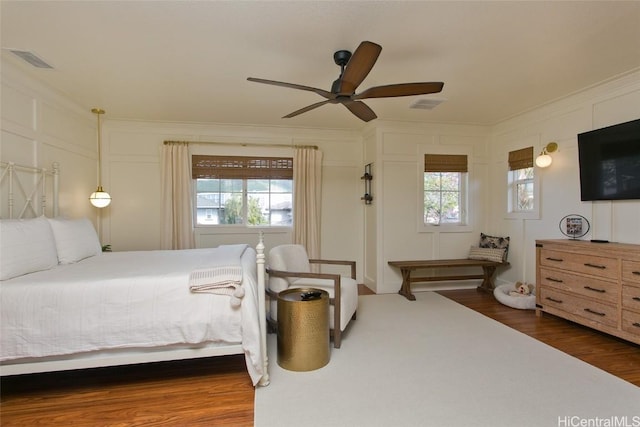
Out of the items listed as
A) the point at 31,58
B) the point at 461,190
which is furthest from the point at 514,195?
the point at 31,58

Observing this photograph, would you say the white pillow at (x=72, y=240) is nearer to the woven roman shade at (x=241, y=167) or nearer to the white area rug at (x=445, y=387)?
the woven roman shade at (x=241, y=167)

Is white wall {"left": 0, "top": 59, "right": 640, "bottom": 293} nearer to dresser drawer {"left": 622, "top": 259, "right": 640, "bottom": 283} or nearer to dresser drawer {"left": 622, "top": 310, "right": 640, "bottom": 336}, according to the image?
dresser drawer {"left": 622, "top": 259, "right": 640, "bottom": 283}

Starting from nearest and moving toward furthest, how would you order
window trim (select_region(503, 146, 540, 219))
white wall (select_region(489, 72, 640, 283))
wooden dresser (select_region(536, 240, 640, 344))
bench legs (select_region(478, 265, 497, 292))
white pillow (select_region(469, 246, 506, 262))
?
wooden dresser (select_region(536, 240, 640, 344)) → white wall (select_region(489, 72, 640, 283)) → window trim (select_region(503, 146, 540, 219)) → white pillow (select_region(469, 246, 506, 262)) → bench legs (select_region(478, 265, 497, 292))

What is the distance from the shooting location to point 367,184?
4.98 meters

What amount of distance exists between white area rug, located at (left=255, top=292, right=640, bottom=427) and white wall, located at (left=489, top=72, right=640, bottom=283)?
1.55m

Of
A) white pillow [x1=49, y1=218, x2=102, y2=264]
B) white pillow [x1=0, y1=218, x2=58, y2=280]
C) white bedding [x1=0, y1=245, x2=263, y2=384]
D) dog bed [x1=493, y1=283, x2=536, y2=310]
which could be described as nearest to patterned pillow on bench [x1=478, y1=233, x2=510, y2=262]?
dog bed [x1=493, y1=283, x2=536, y2=310]

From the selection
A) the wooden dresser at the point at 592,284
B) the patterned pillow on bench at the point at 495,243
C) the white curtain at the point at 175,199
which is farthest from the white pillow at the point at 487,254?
the white curtain at the point at 175,199

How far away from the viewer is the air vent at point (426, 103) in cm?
374

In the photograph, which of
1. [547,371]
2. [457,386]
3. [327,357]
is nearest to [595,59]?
[547,371]

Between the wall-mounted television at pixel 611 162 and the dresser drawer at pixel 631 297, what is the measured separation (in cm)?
89

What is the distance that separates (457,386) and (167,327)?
1949 millimetres

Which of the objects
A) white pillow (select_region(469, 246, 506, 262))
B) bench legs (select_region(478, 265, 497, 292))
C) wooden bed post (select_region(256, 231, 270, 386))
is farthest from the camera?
bench legs (select_region(478, 265, 497, 292))

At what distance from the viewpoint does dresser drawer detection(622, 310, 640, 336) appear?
264cm

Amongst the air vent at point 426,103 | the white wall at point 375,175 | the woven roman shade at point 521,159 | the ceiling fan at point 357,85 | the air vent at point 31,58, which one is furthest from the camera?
the woven roman shade at point 521,159
